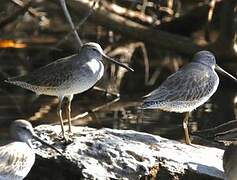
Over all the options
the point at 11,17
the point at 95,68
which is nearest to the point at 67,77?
the point at 95,68

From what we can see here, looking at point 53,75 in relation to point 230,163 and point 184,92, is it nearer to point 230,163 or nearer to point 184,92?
point 184,92

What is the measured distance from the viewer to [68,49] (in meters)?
14.5

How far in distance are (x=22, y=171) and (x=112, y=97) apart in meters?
5.35

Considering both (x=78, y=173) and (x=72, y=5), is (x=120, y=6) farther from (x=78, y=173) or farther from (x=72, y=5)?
(x=78, y=173)

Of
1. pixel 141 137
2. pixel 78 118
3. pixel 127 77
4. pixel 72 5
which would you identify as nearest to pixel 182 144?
pixel 141 137

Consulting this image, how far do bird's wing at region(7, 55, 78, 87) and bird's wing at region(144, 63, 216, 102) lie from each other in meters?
0.87

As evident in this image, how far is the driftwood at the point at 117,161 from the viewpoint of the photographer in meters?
6.84

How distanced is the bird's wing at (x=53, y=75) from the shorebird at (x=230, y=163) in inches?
68.3

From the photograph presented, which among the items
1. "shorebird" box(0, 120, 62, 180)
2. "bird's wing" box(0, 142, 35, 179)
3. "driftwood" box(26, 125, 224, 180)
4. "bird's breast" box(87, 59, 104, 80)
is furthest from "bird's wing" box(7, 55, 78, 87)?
"bird's wing" box(0, 142, 35, 179)

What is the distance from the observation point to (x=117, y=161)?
698cm

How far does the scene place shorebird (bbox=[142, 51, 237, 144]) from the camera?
314 inches

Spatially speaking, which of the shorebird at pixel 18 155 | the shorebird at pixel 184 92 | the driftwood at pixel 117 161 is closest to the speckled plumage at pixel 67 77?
the driftwood at pixel 117 161

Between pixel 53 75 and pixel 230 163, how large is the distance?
197 cm

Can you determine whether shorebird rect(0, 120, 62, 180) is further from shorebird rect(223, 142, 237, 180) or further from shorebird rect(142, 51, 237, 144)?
shorebird rect(223, 142, 237, 180)
